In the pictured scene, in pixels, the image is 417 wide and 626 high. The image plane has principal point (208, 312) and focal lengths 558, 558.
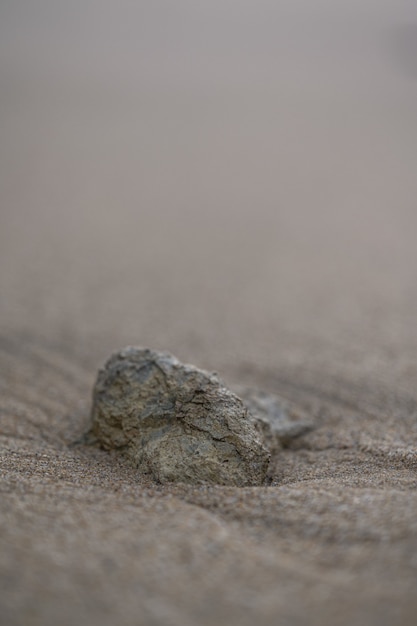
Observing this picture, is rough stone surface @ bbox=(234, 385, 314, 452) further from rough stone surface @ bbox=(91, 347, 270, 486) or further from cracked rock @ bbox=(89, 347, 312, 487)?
rough stone surface @ bbox=(91, 347, 270, 486)

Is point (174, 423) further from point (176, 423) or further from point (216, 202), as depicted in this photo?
point (216, 202)

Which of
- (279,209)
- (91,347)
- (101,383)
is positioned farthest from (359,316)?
(279,209)

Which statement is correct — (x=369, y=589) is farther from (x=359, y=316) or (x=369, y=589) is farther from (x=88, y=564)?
(x=359, y=316)

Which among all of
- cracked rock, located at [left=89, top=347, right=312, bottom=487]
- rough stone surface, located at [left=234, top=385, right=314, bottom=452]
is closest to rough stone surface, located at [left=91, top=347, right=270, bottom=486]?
cracked rock, located at [left=89, top=347, right=312, bottom=487]

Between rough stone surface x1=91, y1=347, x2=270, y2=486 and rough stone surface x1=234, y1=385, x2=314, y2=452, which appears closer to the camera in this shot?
rough stone surface x1=91, y1=347, x2=270, y2=486

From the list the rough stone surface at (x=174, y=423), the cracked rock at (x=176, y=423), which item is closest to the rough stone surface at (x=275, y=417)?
the cracked rock at (x=176, y=423)

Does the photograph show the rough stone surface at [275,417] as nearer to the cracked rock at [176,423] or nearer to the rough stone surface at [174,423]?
the cracked rock at [176,423]
